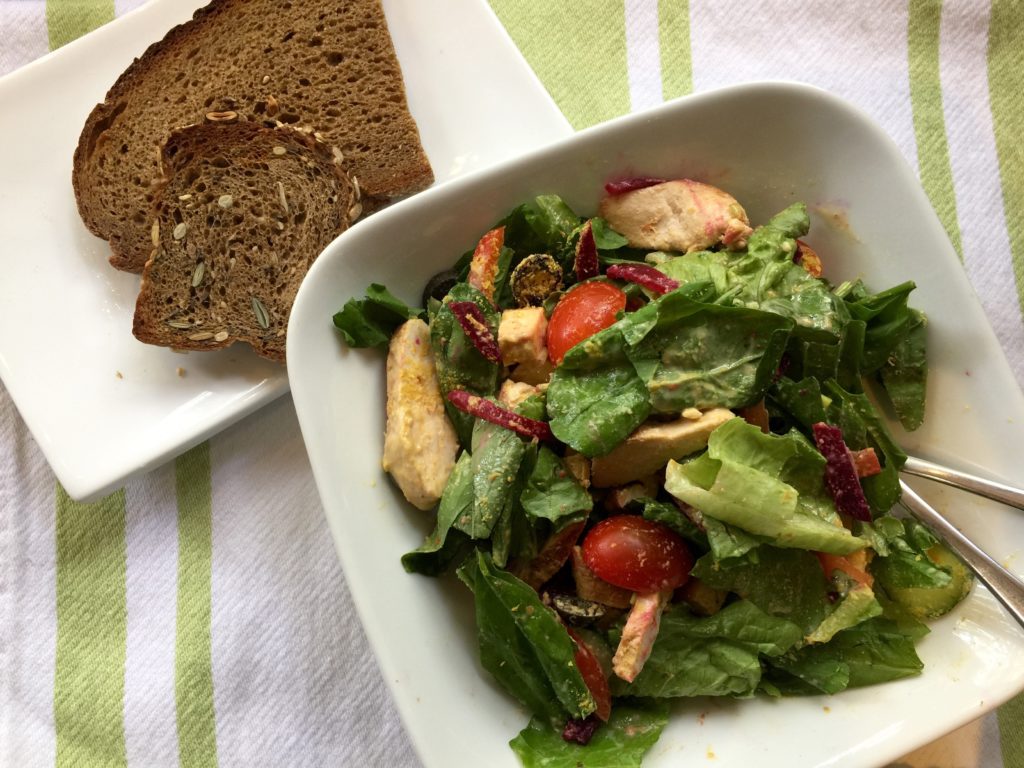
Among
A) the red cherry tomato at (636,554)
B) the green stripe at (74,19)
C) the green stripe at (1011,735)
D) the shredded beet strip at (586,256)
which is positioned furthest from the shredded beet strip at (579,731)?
the green stripe at (74,19)

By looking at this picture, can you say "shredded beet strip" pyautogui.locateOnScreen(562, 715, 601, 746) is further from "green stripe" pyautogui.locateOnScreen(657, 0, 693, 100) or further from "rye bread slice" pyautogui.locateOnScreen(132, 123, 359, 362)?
"green stripe" pyautogui.locateOnScreen(657, 0, 693, 100)

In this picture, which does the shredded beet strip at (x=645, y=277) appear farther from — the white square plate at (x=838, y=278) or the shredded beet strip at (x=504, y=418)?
the shredded beet strip at (x=504, y=418)

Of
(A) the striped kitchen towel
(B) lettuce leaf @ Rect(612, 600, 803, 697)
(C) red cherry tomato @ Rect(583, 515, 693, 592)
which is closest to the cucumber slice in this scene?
(B) lettuce leaf @ Rect(612, 600, 803, 697)

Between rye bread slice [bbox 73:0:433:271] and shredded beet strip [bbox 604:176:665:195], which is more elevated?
rye bread slice [bbox 73:0:433:271]

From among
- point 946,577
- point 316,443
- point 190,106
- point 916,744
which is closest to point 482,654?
→ point 316,443

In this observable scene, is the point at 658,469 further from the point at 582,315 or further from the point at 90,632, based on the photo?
the point at 90,632

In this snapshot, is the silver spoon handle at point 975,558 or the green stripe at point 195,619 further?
the green stripe at point 195,619

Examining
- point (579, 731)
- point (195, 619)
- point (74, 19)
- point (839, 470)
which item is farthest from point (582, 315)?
point (74, 19)
